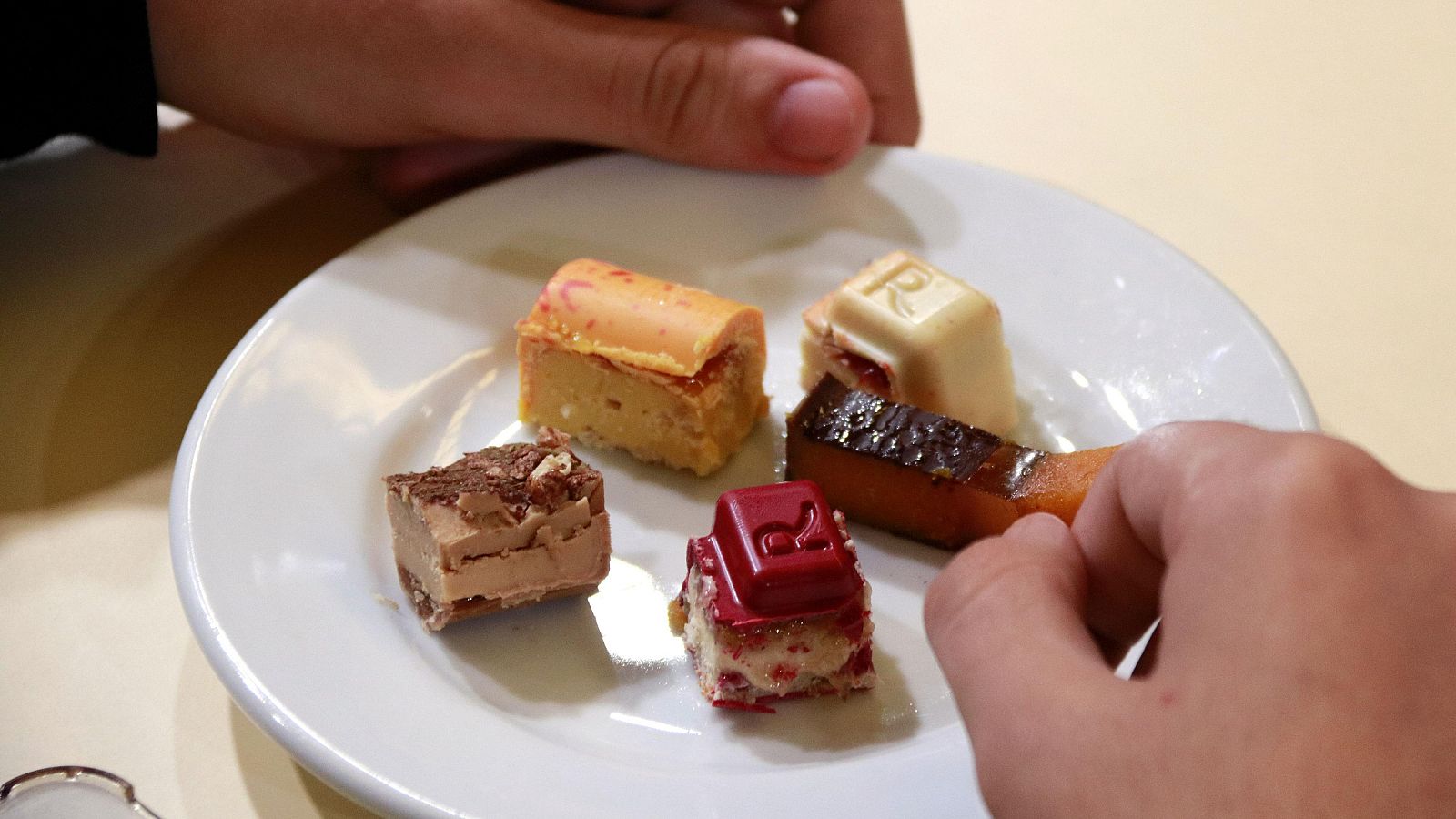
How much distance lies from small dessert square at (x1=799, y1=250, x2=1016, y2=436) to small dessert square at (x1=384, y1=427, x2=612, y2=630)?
51cm

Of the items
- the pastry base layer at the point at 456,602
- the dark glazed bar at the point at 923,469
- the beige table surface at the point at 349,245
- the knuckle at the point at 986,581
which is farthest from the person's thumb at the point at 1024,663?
the beige table surface at the point at 349,245

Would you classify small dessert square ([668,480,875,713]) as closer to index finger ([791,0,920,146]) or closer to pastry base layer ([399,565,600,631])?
pastry base layer ([399,565,600,631])

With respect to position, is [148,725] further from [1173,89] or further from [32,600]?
[1173,89]

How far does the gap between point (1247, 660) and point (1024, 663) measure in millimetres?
172

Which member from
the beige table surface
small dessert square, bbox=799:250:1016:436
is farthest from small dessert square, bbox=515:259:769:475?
the beige table surface

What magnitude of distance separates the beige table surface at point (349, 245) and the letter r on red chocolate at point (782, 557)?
53 centimetres

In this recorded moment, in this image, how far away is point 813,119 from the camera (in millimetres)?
2076

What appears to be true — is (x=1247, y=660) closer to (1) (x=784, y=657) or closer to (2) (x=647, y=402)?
(1) (x=784, y=657)

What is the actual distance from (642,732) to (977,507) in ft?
1.85

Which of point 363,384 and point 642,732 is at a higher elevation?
point 363,384

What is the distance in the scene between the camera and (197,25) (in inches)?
80.3

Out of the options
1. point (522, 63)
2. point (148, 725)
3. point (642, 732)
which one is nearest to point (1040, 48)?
point (522, 63)

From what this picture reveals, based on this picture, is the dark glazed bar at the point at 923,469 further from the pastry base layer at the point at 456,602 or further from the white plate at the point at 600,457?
the pastry base layer at the point at 456,602

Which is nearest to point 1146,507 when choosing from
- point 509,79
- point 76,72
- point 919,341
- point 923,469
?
point 923,469
